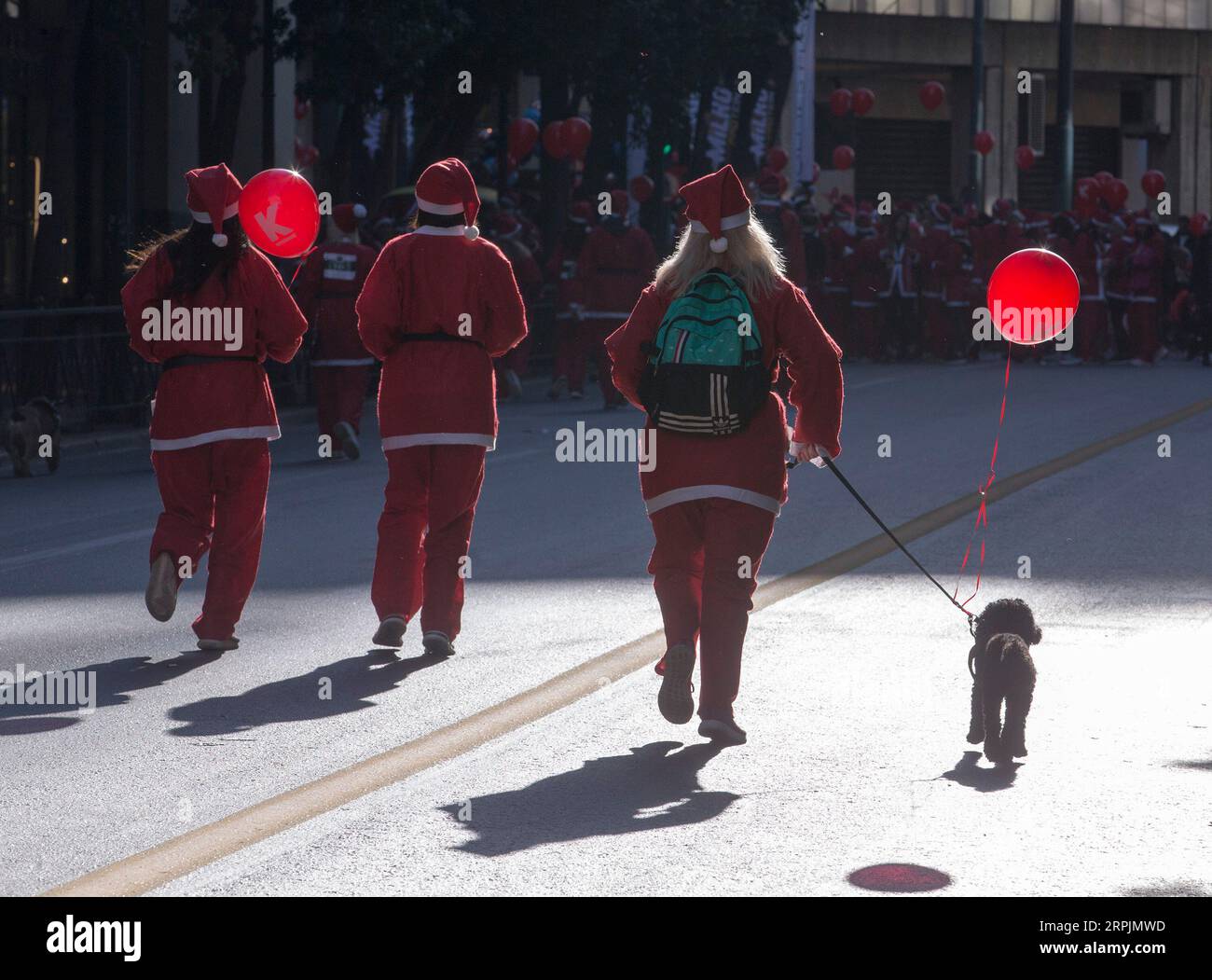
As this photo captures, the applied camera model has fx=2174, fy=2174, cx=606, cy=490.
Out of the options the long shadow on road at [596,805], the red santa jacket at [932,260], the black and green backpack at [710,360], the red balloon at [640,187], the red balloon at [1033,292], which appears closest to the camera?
the long shadow on road at [596,805]

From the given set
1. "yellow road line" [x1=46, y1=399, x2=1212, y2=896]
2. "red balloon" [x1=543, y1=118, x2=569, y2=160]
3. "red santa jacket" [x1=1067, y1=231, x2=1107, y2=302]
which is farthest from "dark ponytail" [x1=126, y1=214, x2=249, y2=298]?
"red santa jacket" [x1=1067, y1=231, x2=1107, y2=302]

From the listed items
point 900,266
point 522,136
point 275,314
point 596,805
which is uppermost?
point 522,136

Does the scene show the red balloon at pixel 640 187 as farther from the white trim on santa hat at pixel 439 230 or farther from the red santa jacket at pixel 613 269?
the white trim on santa hat at pixel 439 230

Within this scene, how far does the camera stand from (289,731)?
694 centimetres

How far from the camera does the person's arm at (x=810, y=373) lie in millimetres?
6770

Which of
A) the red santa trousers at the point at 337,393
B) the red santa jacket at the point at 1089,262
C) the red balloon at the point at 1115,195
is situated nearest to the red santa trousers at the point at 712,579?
the red santa trousers at the point at 337,393

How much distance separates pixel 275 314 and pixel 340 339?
280 inches

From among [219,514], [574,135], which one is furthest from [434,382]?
[574,135]

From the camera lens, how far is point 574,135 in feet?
83.7

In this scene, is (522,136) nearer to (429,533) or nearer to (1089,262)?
(1089,262)

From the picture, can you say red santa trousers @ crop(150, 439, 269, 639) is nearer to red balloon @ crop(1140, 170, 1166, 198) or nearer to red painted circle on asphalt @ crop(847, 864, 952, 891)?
red painted circle on asphalt @ crop(847, 864, 952, 891)

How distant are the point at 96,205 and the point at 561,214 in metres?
5.87

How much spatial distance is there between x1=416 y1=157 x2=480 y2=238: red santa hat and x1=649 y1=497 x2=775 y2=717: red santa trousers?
1.98m

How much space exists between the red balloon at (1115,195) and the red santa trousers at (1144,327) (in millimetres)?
4651
